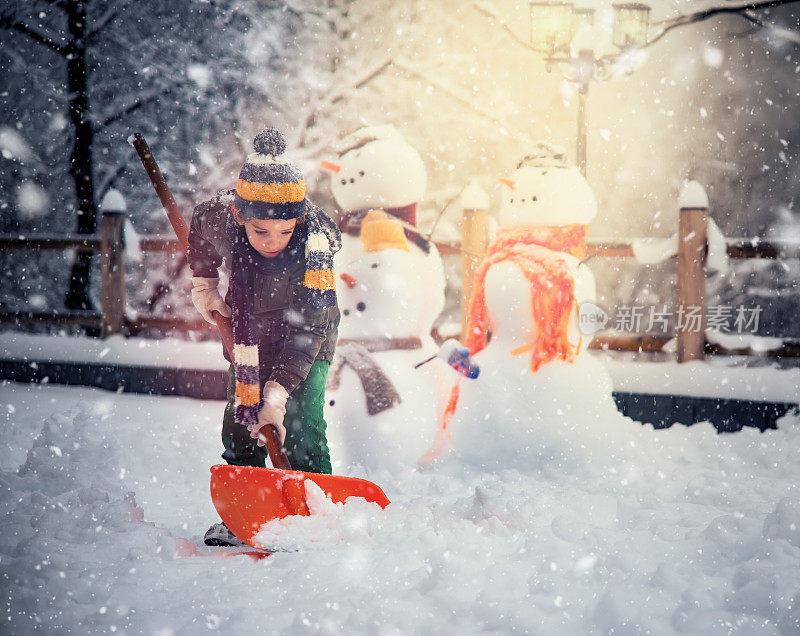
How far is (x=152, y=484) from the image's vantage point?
322 centimetres

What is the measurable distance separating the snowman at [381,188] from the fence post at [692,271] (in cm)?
194

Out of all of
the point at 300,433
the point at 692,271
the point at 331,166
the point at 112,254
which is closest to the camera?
the point at 300,433

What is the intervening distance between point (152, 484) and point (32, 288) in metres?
7.60

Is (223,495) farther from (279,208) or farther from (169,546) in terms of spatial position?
(279,208)

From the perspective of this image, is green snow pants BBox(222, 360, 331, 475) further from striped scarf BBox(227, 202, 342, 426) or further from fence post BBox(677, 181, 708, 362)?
fence post BBox(677, 181, 708, 362)

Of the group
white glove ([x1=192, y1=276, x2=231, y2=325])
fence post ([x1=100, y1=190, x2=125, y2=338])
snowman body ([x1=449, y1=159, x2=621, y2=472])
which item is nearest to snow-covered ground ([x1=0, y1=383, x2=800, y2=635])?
snowman body ([x1=449, y1=159, x2=621, y2=472])

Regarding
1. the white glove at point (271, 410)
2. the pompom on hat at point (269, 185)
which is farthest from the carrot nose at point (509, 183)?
the white glove at point (271, 410)

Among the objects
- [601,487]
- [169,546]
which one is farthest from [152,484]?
[601,487]

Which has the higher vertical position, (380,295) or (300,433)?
(380,295)

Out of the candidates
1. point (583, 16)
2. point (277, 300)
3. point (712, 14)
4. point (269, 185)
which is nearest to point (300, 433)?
point (277, 300)

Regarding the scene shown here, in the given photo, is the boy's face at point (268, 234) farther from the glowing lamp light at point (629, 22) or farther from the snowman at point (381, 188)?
the glowing lamp light at point (629, 22)

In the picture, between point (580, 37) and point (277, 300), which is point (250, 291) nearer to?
point (277, 300)

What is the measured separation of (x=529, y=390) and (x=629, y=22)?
14.6 feet

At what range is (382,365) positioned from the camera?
3391 millimetres
